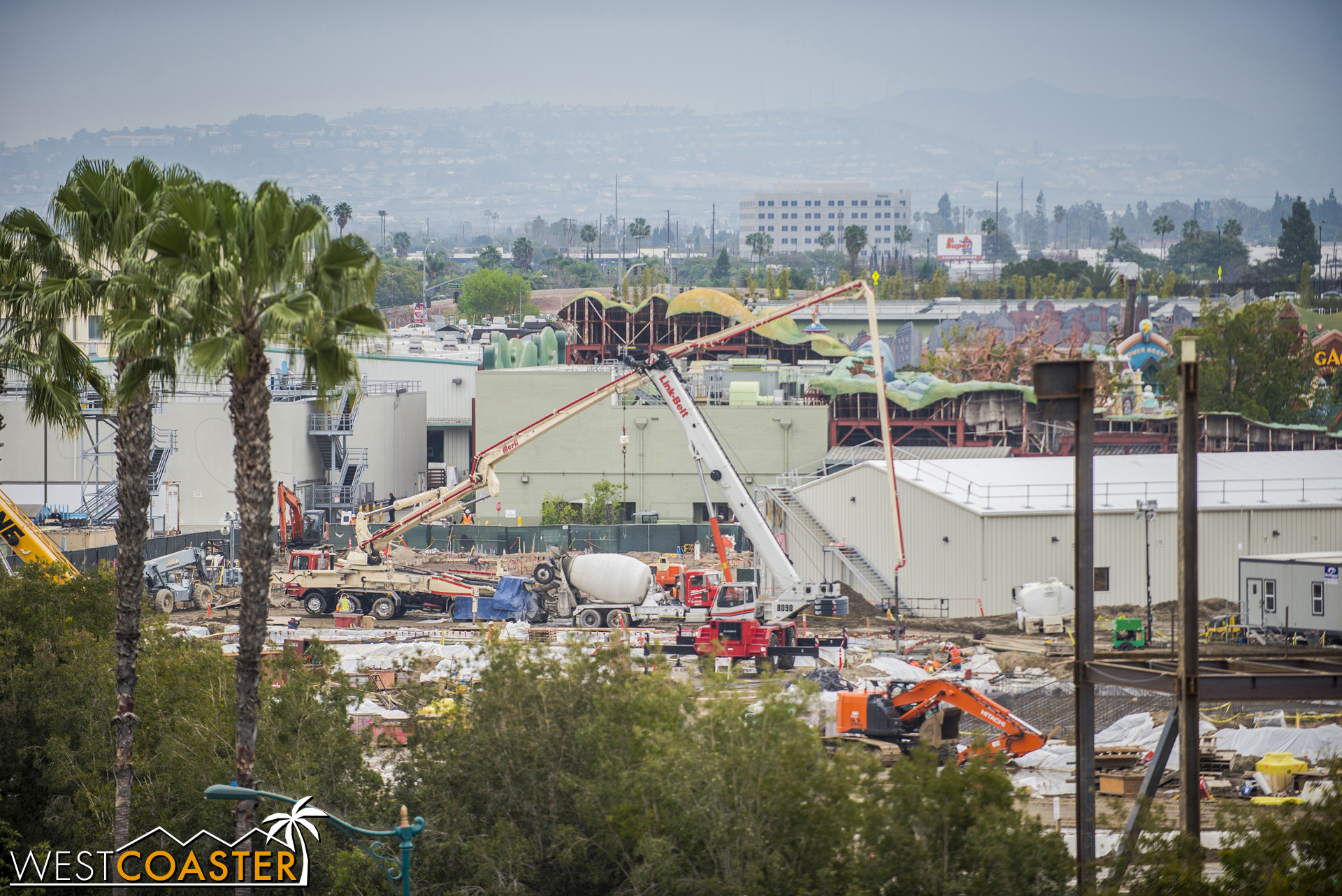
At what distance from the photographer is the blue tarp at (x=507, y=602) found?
4953 cm

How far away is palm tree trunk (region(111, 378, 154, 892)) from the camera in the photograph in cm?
1770

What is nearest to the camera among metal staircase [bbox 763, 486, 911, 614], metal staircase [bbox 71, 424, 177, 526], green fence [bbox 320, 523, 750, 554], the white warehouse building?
the white warehouse building

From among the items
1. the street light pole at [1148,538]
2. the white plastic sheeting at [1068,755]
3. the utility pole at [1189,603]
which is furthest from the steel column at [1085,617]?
the street light pole at [1148,538]

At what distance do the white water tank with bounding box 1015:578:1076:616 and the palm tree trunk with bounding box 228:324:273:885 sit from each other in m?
34.9

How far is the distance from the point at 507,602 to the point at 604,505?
25.0 meters

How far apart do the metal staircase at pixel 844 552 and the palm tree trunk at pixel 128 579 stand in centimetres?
3235

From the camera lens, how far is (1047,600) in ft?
152

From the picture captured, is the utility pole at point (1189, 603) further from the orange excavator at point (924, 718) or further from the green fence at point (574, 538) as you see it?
the green fence at point (574, 538)

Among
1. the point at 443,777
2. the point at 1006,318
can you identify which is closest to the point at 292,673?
the point at 443,777

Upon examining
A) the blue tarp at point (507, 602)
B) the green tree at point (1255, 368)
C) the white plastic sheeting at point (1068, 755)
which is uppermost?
the green tree at point (1255, 368)

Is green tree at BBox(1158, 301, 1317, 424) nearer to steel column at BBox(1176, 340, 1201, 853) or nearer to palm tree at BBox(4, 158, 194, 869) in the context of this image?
steel column at BBox(1176, 340, 1201, 853)

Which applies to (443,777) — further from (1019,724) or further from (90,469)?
(90,469)

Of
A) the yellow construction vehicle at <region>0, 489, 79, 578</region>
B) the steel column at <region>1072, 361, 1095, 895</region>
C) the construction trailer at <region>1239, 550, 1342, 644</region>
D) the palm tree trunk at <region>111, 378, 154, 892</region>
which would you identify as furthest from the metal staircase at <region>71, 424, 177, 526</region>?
the steel column at <region>1072, 361, 1095, 895</region>

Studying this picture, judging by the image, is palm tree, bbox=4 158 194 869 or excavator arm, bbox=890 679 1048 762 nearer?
palm tree, bbox=4 158 194 869
